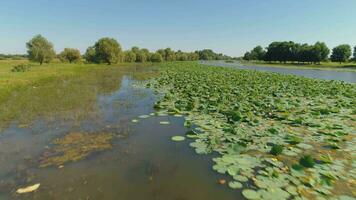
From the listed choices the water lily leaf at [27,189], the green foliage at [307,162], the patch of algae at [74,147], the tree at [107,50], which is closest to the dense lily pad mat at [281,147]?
the green foliage at [307,162]

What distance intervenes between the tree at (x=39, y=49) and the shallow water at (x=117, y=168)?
50.1 m

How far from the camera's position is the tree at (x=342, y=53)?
7269cm

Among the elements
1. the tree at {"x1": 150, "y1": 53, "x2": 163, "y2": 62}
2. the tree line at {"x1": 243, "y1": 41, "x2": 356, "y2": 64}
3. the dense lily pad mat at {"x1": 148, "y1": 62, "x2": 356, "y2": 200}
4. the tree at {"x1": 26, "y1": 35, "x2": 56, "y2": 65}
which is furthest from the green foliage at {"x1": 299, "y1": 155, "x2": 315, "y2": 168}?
the tree at {"x1": 150, "y1": 53, "x2": 163, "y2": 62}

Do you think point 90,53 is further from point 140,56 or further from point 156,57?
point 156,57

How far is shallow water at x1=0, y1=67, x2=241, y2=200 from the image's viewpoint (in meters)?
3.80

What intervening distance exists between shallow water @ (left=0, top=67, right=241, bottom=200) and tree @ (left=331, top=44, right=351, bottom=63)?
85828 millimetres

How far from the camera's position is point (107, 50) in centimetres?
6038

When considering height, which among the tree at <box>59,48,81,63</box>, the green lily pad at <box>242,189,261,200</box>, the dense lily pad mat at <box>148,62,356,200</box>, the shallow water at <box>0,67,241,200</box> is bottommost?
the shallow water at <box>0,67,241,200</box>

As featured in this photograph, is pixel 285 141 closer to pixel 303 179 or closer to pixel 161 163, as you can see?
pixel 303 179

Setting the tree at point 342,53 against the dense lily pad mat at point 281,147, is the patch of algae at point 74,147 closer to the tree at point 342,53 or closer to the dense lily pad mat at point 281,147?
the dense lily pad mat at point 281,147

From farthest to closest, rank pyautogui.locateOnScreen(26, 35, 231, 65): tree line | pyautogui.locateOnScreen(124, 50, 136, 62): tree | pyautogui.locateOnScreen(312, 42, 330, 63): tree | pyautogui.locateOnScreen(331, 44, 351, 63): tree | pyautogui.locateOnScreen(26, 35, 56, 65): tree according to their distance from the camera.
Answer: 1. pyautogui.locateOnScreen(124, 50, 136, 62): tree
2. pyautogui.locateOnScreen(331, 44, 351, 63): tree
3. pyautogui.locateOnScreen(312, 42, 330, 63): tree
4. pyautogui.locateOnScreen(26, 35, 231, 65): tree line
5. pyautogui.locateOnScreen(26, 35, 56, 65): tree

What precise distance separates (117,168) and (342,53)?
291ft

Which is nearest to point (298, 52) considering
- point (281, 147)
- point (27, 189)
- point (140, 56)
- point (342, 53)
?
point (342, 53)

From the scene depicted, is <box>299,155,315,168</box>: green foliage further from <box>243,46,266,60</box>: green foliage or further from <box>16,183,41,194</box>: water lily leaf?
<box>243,46,266,60</box>: green foliage
